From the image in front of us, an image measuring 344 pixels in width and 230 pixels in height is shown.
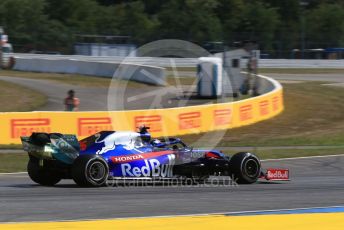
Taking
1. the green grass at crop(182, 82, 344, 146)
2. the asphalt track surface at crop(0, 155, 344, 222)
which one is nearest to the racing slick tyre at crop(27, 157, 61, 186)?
the asphalt track surface at crop(0, 155, 344, 222)

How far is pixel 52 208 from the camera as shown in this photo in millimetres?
8719

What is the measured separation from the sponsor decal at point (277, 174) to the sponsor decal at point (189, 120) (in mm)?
9809

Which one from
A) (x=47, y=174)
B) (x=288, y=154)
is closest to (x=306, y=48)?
(x=288, y=154)

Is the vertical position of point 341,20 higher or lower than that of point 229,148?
higher

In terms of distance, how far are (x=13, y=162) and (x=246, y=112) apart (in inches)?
388

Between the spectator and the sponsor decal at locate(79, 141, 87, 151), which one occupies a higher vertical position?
the sponsor decal at locate(79, 141, 87, 151)

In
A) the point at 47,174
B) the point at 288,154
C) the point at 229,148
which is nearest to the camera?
the point at 47,174

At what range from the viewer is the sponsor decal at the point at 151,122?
68.0ft

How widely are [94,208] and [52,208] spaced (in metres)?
0.52

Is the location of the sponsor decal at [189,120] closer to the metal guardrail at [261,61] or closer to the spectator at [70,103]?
the spectator at [70,103]

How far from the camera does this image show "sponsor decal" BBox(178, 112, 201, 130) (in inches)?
859

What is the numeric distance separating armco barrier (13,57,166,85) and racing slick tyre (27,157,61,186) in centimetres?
2332

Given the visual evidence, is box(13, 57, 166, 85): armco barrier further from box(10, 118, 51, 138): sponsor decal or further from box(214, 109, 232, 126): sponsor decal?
box(10, 118, 51, 138): sponsor decal

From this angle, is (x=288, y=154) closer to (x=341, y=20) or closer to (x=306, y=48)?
(x=306, y=48)
